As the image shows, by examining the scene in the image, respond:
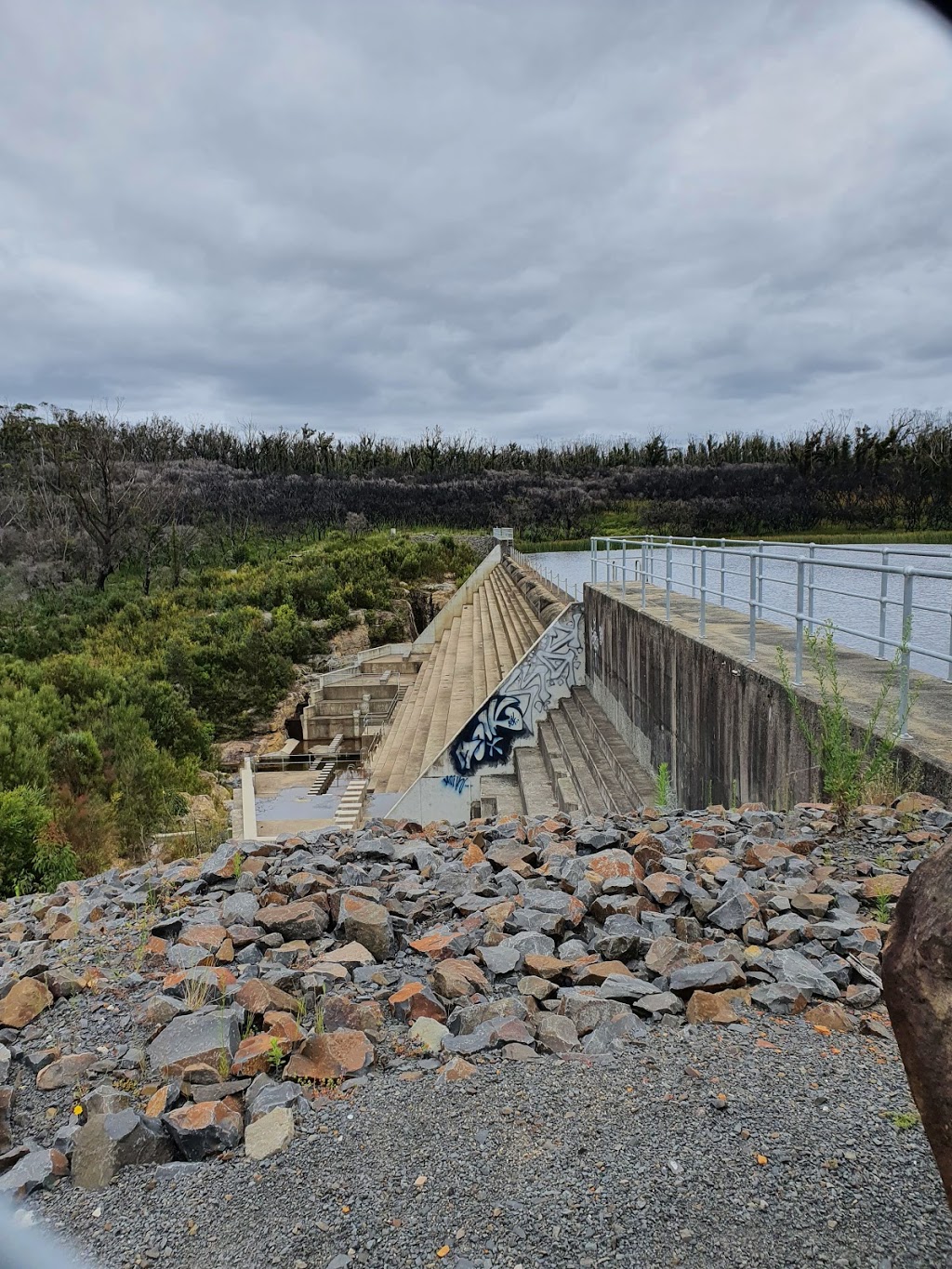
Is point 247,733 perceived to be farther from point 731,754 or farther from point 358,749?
point 731,754

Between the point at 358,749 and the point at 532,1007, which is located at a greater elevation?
the point at 532,1007

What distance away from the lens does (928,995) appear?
147cm

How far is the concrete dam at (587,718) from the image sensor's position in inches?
251

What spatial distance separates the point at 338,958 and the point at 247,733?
20077 mm

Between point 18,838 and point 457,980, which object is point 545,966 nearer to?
point 457,980

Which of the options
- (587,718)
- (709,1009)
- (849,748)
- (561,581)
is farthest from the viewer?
(561,581)

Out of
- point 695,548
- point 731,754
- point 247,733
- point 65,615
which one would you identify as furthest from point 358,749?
point 731,754

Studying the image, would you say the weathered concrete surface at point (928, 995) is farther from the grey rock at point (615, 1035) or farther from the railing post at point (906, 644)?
the railing post at point (906, 644)

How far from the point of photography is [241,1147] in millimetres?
2512

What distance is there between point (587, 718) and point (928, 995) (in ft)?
40.6

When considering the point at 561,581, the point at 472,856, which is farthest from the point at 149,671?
the point at 472,856

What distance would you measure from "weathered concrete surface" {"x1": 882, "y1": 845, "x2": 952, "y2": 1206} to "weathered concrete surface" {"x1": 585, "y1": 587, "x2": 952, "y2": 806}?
3317 millimetres

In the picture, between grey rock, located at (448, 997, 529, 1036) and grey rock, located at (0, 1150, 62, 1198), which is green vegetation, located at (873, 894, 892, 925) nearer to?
grey rock, located at (448, 997, 529, 1036)

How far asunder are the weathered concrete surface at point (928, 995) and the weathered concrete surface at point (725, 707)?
3317 mm
